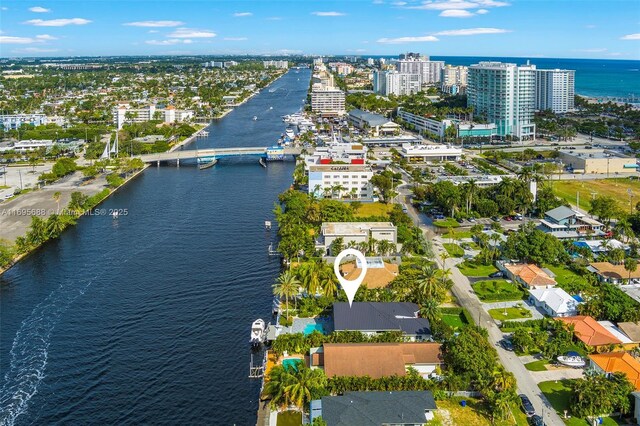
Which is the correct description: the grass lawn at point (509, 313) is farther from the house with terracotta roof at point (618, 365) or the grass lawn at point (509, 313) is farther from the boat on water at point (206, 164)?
the boat on water at point (206, 164)

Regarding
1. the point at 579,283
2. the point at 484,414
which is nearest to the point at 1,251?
the point at 484,414

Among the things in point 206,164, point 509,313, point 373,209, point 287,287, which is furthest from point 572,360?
point 206,164

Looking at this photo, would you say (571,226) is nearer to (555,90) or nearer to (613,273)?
(613,273)

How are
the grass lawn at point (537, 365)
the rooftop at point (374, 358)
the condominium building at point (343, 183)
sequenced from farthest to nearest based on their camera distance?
the condominium building at point (343, 183) → the grass lawn at point (537, 365) → the rooftop at point (374, 358)

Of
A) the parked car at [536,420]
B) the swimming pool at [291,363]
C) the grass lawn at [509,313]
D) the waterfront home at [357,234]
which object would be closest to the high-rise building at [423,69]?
the waterfront home at [357,234]

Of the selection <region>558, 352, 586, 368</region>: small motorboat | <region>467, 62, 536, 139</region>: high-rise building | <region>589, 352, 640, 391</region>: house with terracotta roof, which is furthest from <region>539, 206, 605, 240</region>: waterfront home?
<region>467, 62, 536, 139</region>: high-rise building

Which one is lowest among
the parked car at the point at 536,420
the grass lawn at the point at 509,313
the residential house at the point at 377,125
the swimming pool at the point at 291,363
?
the parked car at the point at 536,420
